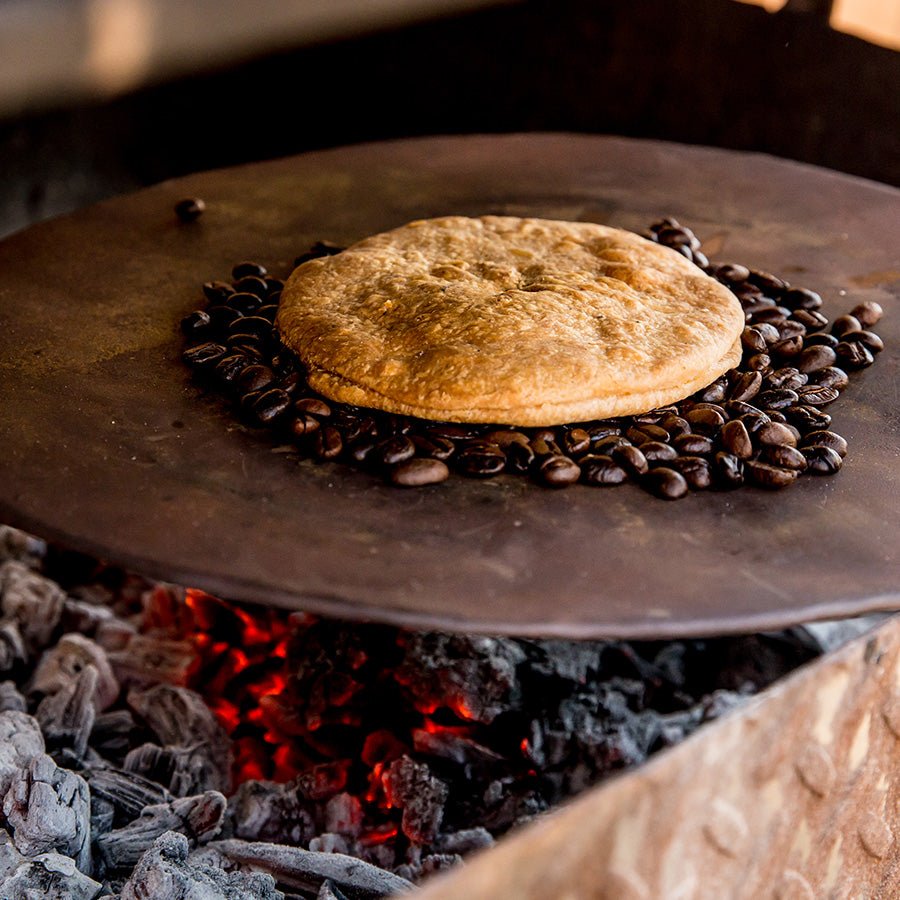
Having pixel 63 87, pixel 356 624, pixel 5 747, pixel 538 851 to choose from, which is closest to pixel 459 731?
pixel 356 624

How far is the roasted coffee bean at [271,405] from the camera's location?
1942mm

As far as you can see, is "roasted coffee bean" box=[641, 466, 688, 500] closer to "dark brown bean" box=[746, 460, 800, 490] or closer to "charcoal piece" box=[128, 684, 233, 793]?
"dark brown bean" box=[746, 460, 800, 490]

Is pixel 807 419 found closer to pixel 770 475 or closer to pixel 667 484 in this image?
pixel 770 475

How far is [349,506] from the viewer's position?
1756mm

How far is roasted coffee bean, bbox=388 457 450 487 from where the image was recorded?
1795mm

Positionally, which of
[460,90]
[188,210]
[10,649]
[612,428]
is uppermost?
[612,428]

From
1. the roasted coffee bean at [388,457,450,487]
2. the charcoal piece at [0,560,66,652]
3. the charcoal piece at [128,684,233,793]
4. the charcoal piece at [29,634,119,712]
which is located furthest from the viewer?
the charcoal piece at [0,560,66,652]

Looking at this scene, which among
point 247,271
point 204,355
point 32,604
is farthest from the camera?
point 32,604

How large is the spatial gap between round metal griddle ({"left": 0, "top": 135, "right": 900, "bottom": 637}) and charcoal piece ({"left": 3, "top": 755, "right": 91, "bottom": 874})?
2.46ft

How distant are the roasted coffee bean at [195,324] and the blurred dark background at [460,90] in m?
2.34

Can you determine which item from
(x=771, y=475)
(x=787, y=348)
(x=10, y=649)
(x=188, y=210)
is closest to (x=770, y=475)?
(x=771, y=475)

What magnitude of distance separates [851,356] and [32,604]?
2.10 meters

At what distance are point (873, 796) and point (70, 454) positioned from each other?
135 cm

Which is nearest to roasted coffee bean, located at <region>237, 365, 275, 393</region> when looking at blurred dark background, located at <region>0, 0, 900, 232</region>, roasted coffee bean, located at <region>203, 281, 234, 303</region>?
roasted coffee bean, located at <region>203, 281, 234, 303</region>
